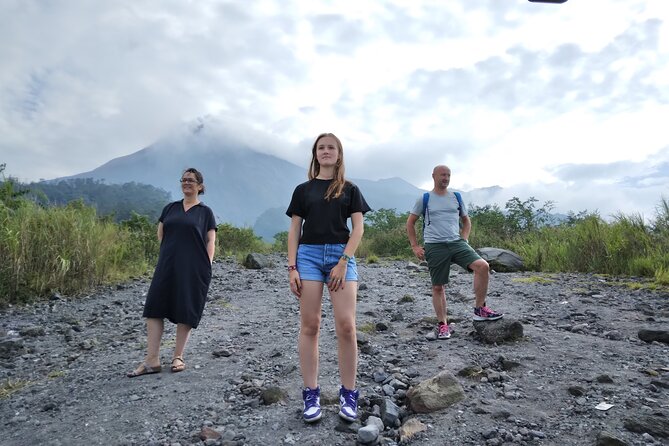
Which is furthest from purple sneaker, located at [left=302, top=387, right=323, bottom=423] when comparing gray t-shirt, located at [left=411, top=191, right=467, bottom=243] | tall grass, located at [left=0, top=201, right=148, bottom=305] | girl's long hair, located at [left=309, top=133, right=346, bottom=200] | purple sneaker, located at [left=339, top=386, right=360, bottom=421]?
tall grass, located at [left=0, top=201, right=148, bottom=305]

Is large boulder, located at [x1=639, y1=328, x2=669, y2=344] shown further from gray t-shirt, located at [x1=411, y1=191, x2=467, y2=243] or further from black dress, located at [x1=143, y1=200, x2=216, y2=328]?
black dress, located at [x1=143, y1=200, x2=216, y2=328]

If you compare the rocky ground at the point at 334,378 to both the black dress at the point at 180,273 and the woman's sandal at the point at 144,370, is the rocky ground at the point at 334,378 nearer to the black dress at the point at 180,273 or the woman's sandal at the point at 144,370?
the woman's sandal at the point at 144,370

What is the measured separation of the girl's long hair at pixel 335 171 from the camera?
2.99 meters

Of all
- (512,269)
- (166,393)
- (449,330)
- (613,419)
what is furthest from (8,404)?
(512,269)

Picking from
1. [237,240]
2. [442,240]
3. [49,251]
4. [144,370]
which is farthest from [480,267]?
[237,240]

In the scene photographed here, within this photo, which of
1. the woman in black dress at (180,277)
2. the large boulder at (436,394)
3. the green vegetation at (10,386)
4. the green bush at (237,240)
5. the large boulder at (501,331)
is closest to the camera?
the large boulder at (436,394)

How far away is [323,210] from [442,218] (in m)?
2.43

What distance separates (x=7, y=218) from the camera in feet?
22.7

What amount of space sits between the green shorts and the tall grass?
6074 millimetres

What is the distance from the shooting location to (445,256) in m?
4.98

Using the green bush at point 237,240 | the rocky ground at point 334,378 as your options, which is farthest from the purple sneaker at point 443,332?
the green bush at point 237,240

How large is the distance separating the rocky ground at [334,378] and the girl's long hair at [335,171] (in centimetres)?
154

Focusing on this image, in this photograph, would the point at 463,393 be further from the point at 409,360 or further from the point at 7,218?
the point at 7,218

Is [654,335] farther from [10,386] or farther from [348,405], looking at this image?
[10,386]
